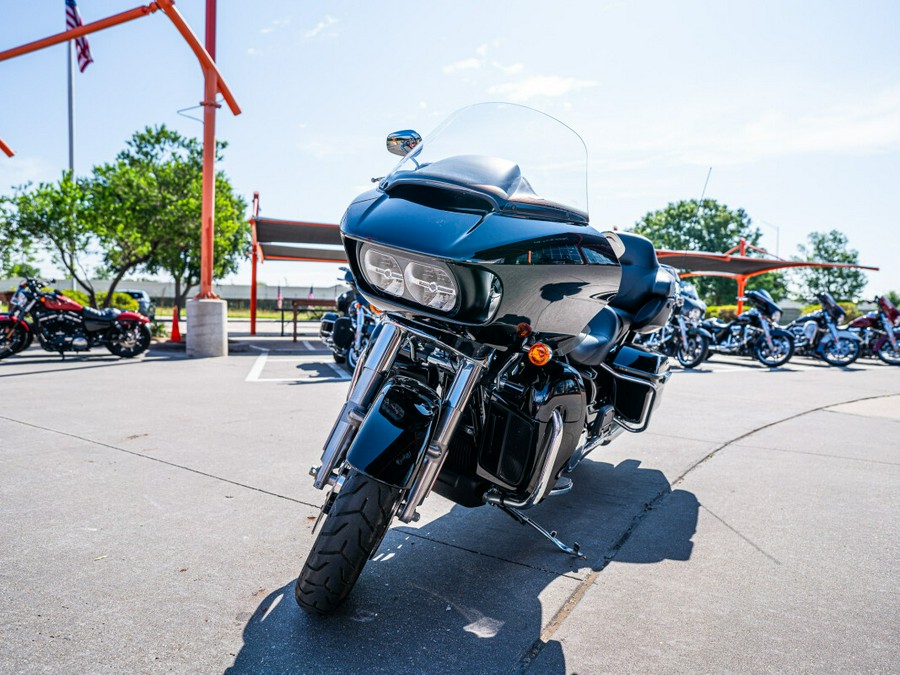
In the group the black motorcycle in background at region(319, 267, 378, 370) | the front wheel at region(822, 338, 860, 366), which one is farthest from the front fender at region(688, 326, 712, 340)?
the black motorcycle in background at region(319, 267, 378, 370)

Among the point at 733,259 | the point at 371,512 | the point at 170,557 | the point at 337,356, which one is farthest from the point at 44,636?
the point at 733,259

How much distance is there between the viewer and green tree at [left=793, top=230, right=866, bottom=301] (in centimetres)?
7456

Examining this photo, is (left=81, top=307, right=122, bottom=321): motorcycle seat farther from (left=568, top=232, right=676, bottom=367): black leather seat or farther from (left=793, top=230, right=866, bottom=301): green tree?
(left=793, top=230, right=866, bottom=301): green tree

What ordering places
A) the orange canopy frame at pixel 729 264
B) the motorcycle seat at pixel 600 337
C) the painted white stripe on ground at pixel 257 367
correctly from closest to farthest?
1. the motorcycle seat at pixel 600 337
2. the painted white stripe on ground at pixel 257 367
3. the orange canopy frame at pixel 729 264

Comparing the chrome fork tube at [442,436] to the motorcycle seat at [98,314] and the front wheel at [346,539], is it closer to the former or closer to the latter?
the front wheel at [346,539]

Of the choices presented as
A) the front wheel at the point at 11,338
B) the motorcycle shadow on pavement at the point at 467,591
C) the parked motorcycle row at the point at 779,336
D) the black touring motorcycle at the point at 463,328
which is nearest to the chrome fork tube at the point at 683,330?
the parked motorcycle row at the point at 779,336

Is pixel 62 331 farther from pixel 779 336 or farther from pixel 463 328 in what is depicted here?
pixel 779 336

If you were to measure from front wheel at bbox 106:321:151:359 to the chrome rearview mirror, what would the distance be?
890 cm

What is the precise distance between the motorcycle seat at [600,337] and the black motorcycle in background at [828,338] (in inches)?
438

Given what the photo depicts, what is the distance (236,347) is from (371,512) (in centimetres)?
1127

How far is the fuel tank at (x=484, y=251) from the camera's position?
1.85 metres

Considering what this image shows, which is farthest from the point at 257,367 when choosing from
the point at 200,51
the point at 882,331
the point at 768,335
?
the point at 882,331

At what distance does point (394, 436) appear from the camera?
1.98m

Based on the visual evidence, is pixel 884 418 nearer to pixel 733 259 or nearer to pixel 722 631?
pixel 722 631
